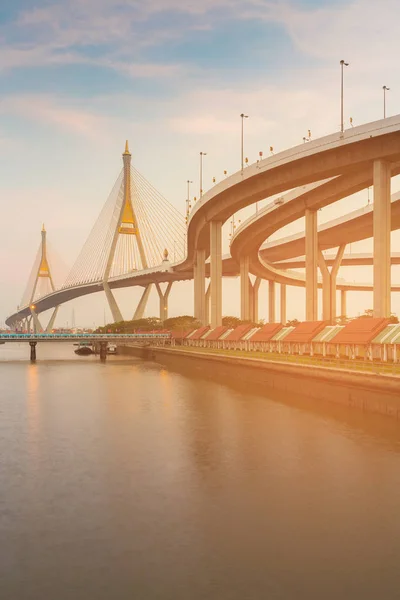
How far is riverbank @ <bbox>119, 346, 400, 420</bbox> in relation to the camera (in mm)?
25109

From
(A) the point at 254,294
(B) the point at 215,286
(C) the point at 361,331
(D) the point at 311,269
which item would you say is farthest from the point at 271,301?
(C) the point at 361,331

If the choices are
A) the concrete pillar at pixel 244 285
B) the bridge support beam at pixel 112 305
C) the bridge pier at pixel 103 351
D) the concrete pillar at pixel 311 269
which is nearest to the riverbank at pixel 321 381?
the concrete pillar at pixel 311 269

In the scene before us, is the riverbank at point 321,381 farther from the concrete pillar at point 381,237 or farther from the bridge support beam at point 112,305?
the bridge support beam at point 112,305

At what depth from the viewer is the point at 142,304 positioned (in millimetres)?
126750

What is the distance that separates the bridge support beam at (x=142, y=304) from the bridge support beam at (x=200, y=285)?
2581 centimetres

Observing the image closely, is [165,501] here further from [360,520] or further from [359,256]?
[359,256]

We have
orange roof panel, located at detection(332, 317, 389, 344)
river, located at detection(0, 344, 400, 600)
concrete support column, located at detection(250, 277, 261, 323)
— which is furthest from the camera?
concrete support column, located at detection(250, 277, 261, 323)

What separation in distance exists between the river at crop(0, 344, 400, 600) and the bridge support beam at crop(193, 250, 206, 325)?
65.0 metres

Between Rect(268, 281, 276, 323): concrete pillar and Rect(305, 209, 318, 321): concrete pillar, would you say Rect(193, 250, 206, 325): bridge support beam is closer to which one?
Rect(305, 209, 318, 321): concrete pillar

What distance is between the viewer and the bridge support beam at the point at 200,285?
94.6 meters

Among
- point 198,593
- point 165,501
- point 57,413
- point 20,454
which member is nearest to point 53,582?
point 198,593

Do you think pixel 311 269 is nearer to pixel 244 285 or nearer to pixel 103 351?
pixel 244 285

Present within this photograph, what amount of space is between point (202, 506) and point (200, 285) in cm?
8103

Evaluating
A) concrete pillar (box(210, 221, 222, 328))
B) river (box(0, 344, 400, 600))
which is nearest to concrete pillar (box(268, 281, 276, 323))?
concrete pillar (box(210, 221, 222, 328))
